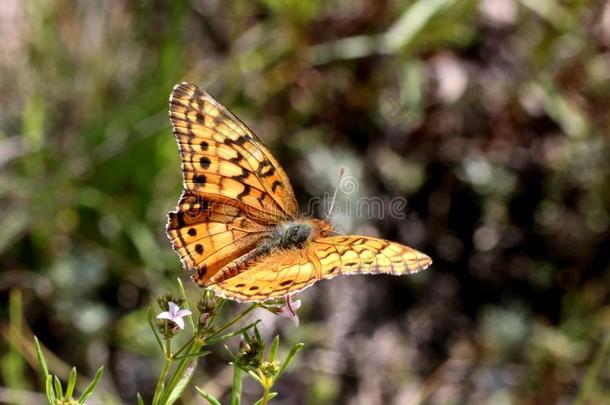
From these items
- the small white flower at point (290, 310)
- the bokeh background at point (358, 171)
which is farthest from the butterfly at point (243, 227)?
the bokeh background at point (358, 171)

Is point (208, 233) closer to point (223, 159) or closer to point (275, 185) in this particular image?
point (223, 159)

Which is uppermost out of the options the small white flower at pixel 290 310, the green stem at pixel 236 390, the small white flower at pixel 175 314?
the small white flower at pixel 175 314

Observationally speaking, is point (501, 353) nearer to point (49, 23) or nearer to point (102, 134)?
point (102, 134)

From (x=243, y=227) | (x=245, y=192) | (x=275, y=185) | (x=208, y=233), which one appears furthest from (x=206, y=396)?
(x=275, y=185)

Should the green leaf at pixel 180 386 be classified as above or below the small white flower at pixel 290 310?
below

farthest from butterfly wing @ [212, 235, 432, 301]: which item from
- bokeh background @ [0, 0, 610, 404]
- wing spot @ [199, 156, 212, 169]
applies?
bokeh background @ [0, 0, 610, 404]

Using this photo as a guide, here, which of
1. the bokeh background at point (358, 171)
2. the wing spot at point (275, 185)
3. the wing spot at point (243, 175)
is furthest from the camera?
the bokeh background at point (358, 171)

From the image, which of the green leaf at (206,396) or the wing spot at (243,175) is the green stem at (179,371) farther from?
the wing spot at (243,175)
